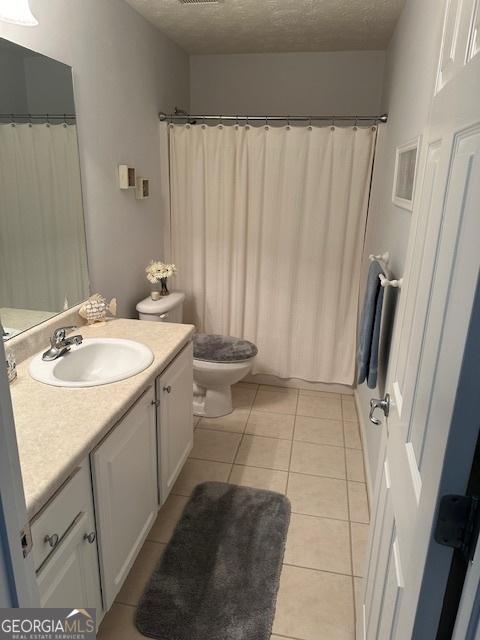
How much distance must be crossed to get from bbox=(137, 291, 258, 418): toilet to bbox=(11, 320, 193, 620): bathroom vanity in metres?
0.73

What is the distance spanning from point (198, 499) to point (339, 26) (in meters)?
2.85

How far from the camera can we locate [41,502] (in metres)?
1.01

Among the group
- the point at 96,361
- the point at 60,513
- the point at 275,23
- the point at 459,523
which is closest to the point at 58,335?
the point at 96,361

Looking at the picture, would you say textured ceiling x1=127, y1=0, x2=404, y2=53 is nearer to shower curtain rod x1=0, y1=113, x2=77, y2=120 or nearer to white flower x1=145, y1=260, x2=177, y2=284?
shower curtain rod x1=0, y1=113, x2=77, y2=120

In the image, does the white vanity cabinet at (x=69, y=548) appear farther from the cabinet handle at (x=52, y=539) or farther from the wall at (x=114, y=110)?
the wall at (x=114, y=110)

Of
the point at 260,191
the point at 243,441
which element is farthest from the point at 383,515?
the point at 260,191

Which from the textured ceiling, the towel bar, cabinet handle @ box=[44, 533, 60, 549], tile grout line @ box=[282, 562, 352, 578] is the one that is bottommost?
tile grout line @ box=[282, 562, 352, 578]

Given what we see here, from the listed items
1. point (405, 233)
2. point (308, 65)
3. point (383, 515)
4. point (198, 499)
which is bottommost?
point (198, 499)

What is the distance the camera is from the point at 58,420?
1.30 meters

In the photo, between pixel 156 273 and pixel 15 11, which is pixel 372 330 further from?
pixel 15 11

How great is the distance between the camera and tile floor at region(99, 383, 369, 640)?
1652mm

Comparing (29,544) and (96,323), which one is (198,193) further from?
(29,544)

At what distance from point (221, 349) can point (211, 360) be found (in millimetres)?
171

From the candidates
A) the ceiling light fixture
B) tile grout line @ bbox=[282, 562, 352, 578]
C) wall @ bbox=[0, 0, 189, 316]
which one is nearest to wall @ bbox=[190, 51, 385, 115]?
wall @ bbox=[0, 0, 189, 316]
